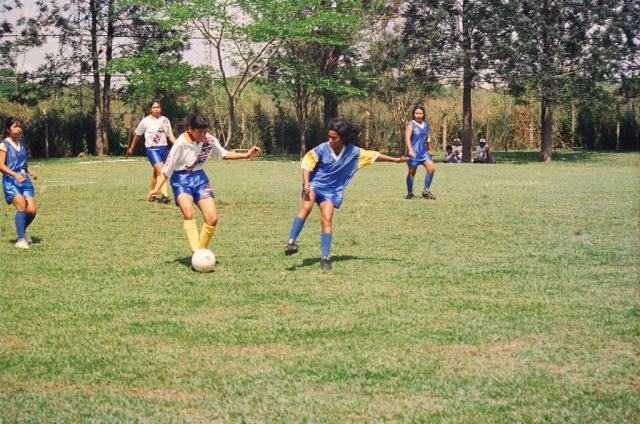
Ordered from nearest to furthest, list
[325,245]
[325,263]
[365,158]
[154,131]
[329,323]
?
[329,323]
[325,263]
[325,245]
[365,158]
[154,131]

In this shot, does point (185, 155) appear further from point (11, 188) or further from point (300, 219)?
point (11, 188)

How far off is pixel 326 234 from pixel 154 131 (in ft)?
24.6

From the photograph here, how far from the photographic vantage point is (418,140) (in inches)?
638

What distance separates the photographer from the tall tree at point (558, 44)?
3206 cm

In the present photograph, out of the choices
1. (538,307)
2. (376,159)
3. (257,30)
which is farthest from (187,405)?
(257,30)

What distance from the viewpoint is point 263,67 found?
34531mm

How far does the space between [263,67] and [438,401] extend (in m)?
31.1

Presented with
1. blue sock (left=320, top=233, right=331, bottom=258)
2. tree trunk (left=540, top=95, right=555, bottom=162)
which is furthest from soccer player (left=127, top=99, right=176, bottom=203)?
tree trunk (left=540, top=95, right=555, bottom=162)

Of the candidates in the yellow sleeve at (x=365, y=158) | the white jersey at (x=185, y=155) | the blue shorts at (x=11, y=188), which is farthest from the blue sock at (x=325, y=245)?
the blue shorts at (x=11, y=188)

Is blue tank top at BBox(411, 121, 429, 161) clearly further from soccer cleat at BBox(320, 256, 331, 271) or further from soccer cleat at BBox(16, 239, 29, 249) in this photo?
soccer cleat at BBox(16, 239, 29, 249)

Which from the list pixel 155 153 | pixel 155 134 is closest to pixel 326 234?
pixel 155 134

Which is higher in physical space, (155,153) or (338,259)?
(155,153)

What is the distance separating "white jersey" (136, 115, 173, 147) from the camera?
15109mm

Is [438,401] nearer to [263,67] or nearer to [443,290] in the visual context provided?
[443,290]
